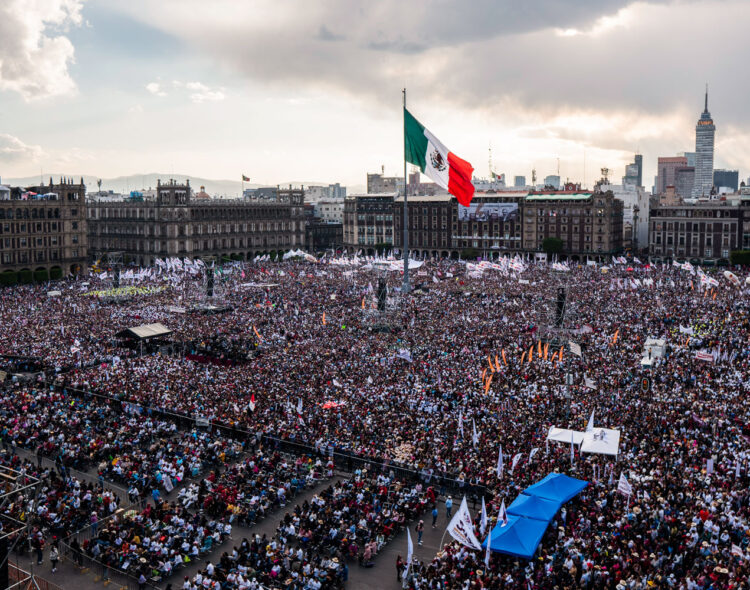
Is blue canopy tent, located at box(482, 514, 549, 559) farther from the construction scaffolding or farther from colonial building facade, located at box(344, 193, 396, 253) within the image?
A: colonial building facade, located at box(344, 193, 396, 253)

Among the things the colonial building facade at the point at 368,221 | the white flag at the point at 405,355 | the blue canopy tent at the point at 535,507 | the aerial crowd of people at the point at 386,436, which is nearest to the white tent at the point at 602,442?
the aerial crowd of people at the point at 386,436

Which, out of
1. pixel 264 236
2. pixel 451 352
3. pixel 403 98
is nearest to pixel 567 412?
pixel 451 352

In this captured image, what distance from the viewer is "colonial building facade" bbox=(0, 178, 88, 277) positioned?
3529 inches

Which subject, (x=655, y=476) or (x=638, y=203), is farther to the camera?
(x=638, y=203)

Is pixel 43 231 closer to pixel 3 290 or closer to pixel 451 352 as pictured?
pixel 3 290

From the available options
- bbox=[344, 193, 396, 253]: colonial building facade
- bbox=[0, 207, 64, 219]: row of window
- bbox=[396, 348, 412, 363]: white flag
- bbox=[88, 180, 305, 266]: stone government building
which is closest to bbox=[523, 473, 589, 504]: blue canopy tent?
bbox=[396, 348, 412, 363]: white flag

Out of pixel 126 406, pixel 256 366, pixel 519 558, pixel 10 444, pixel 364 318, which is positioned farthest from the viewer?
pixel 364 318

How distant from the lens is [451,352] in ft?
140

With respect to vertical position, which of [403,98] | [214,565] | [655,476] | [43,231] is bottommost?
[214,565]

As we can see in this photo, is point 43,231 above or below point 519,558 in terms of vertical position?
above

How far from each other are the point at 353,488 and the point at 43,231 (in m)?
84.4

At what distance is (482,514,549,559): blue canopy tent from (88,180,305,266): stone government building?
105 meters

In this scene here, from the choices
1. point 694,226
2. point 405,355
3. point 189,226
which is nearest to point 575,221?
point 694,226

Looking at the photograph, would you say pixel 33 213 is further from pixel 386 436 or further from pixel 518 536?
pixel 518 536
